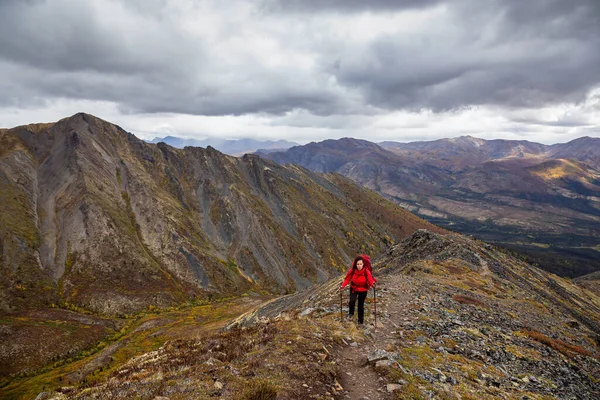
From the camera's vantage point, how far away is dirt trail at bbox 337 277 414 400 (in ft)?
40.6

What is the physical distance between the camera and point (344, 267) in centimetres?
18600

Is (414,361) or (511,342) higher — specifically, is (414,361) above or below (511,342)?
above

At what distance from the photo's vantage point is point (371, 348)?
17438 mm

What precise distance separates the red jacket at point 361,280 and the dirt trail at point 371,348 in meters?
2.67

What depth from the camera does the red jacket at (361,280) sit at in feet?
65.5

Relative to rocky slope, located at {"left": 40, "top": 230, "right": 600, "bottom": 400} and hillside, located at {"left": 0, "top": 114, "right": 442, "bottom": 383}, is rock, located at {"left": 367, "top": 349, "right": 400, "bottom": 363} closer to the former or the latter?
rocky slope, located at {"left": 40, "top": 230, "right": 600, "bottom": 400}

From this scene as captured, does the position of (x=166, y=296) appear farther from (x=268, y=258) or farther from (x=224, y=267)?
(x=268, y=258)

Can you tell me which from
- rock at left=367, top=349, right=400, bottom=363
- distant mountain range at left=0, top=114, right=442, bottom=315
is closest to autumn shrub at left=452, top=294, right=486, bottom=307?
rock at left=367, top=349, right=400, bottom=363

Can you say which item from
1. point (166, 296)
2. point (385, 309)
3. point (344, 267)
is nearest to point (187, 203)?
point (166, 296)

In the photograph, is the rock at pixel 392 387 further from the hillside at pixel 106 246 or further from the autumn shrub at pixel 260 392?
the hillside at pixel 106 246

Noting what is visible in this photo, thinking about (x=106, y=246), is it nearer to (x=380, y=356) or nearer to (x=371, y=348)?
(x=371, y=348)

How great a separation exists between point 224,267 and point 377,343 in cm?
14366

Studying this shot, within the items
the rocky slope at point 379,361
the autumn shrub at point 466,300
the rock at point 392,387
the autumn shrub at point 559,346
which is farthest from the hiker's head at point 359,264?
the autumn shrub at point 466,300

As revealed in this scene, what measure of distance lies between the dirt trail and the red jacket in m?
2.67
